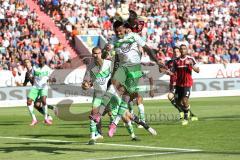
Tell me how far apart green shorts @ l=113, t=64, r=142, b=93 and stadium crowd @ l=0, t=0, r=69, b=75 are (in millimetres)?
21772

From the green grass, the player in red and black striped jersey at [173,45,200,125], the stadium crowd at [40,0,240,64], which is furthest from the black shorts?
the stadium crowd at [40,0,240,64]

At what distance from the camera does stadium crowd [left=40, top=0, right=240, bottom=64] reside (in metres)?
45.5

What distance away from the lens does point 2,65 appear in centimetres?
3853

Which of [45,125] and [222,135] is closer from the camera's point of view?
[222,135]

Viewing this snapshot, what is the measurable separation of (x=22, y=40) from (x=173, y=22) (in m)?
11.4

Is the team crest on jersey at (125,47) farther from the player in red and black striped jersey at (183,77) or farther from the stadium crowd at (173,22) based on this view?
the stadium crowd at (173,22)

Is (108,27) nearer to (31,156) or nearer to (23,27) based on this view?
(23,27)

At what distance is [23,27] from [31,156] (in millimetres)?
27568

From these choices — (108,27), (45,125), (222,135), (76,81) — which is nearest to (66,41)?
(108,27)

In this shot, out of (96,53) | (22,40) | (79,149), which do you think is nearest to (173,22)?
(22,40)

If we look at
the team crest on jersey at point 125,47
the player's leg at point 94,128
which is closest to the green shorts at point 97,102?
the player's leg at point 94,128

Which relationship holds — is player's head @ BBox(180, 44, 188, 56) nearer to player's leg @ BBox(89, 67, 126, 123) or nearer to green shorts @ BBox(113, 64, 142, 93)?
player's leg @ BBox(89, 67, 126, 123)

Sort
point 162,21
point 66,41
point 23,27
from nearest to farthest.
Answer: point 23,27
point 66,41
point 162,21

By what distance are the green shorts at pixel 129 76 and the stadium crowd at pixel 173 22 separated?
2738 centimetres
